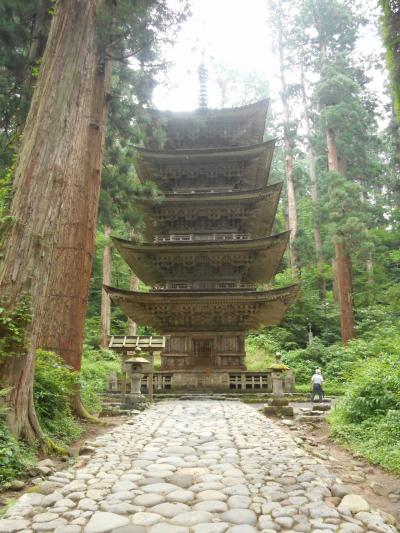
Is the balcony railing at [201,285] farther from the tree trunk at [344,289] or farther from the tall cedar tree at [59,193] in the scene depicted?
the tall cedar tree at [59,193]

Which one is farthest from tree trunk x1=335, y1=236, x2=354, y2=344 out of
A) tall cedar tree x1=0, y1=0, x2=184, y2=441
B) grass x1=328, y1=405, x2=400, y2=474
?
tall cedar tree x1=0, y1=0, x2=184, y2=441

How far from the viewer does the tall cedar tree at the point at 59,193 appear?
4.75m

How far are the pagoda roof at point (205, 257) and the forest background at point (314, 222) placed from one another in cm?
184

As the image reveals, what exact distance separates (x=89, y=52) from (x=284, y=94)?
2572 centimetres

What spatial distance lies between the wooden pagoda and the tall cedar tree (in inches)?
276

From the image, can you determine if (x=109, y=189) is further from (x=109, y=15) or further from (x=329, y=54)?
(x=329, y=54)

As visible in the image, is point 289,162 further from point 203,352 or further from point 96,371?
point 96,371

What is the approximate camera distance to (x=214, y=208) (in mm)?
17297

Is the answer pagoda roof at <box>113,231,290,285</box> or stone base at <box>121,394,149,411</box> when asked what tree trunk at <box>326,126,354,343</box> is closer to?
pagoda roof at <box>113,231,290,285</box>

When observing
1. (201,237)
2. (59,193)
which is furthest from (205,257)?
(59,193)

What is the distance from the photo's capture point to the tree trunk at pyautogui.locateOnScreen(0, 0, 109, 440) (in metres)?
4.74

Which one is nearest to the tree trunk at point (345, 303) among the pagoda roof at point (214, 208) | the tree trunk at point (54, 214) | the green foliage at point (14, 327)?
the pagoda roof at point (214, 208)

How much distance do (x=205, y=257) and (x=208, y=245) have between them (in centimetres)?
98

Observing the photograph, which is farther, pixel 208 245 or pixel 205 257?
pixel 205 257
